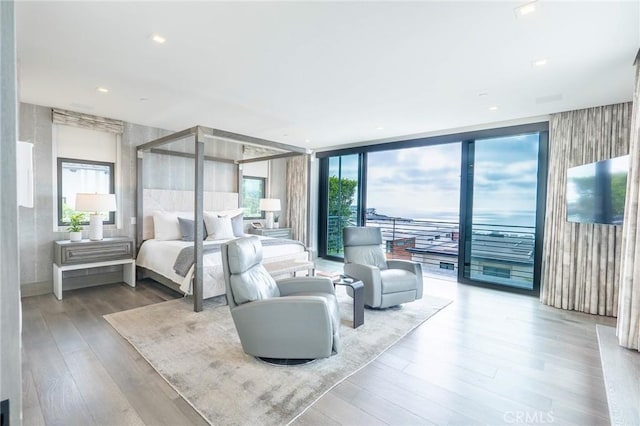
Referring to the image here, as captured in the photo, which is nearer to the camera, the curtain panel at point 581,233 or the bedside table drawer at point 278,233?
the curtain panel at point 581,233

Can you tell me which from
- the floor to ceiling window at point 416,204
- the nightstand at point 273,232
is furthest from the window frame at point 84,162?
the floor to ceiling window at point 416,204

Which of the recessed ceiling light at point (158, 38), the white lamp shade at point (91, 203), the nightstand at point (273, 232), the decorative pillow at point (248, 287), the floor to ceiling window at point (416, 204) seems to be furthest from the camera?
the nightstand at point (273, 232)

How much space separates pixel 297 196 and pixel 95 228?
13.2 ft

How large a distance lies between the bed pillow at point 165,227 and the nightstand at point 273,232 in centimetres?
183

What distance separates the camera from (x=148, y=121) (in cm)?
482

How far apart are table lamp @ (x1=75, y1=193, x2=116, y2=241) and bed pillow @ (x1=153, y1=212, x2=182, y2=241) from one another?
0.73m

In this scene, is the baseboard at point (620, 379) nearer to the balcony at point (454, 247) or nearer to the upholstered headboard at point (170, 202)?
the balcony at point (454, 247)

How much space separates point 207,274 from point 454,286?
3813 mm

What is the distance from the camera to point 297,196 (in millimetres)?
7273

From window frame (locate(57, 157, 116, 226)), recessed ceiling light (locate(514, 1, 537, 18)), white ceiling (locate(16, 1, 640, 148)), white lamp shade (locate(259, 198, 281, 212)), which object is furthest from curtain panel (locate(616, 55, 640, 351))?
window frame (locate(57, 157, 116, 226))

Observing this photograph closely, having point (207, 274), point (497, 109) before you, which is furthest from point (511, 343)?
point (207, 274)

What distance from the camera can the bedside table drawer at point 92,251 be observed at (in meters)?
4.00

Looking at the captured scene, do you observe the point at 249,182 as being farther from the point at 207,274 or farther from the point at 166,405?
the point at 166,405

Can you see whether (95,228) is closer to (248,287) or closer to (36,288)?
(36,288)
